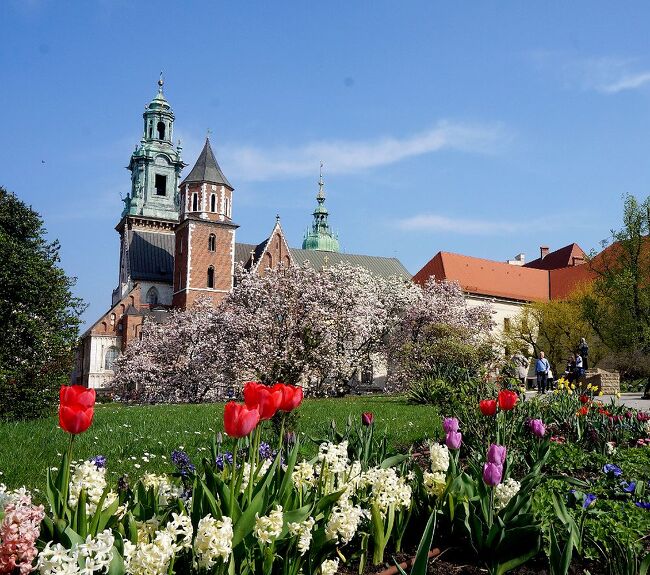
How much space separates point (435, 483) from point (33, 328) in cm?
1408

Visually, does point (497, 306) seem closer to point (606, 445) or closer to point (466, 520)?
point (606, 445)

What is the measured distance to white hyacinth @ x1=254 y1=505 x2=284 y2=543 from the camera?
8.96ft

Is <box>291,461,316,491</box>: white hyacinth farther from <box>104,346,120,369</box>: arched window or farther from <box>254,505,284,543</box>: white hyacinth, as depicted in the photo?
<box>104,346,120,369</box>: arched window

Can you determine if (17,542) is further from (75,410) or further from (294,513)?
(294,513)

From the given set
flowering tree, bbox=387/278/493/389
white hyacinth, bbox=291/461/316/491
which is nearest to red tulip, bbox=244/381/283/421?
white hyacinth, bbox=291/461/316/491

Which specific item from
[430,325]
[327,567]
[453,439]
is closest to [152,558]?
[327,567]

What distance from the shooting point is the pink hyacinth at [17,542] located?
2268 millimetres

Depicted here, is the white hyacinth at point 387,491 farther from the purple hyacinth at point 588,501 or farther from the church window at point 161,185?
the church window at point 161,185

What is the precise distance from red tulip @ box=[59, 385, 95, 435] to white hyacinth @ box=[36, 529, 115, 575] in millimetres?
557

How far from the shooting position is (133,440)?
9.11m

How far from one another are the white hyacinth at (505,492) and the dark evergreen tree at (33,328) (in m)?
12.8

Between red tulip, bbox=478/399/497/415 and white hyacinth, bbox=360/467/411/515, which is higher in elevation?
red tulip, bbox=478/399/497/415

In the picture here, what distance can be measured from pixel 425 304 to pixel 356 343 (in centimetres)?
571

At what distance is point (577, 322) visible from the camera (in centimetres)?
4559
